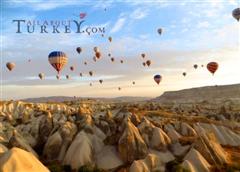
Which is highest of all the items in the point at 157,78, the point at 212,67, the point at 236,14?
the point at 236,14

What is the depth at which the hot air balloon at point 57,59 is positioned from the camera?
7694 cm

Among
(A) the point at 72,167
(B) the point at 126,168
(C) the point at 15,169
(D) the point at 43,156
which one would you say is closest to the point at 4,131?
(D) the point at 43,156

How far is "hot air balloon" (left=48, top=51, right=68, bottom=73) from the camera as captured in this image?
252 ft

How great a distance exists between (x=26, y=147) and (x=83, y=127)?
27.9 feet

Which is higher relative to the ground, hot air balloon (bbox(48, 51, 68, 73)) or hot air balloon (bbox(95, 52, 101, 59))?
hot air balloon (bbox(95, 52, 101, 59))

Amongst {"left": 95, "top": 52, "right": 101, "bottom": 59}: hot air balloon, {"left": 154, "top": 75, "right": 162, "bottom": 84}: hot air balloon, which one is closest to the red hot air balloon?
{"left": 154, "top": 75, "right": 162, "bottom": 84}: hot air balloon

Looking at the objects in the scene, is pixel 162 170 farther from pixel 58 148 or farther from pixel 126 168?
pixel 58 148

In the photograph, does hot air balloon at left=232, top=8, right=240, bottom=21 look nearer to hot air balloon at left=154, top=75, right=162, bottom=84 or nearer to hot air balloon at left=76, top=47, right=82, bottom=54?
hot air balloon at left=154, top=75, right=162, bottom=84

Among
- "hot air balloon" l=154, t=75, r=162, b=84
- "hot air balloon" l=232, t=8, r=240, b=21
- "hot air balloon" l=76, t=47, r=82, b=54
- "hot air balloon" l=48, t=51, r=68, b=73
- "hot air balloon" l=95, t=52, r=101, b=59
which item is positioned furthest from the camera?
"hot air balloon" l=154, t=75, r=162, b=84

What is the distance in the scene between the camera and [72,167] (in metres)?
44.9

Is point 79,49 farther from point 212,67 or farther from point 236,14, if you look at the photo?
point 236,14

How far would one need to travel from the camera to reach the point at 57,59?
76.8m

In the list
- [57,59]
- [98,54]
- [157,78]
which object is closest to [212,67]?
[157,78]

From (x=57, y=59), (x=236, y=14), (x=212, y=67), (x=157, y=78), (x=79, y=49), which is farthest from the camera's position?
(x=157, y=78)
